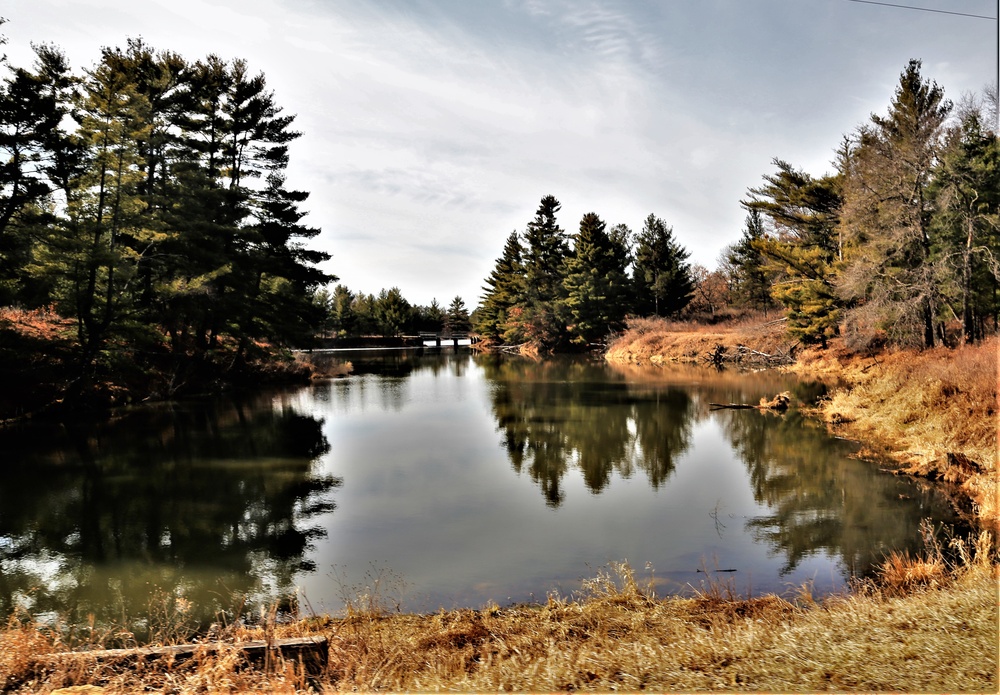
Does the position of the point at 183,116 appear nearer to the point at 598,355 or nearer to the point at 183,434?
the point at 183,434

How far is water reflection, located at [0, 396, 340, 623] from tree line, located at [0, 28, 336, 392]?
582cm

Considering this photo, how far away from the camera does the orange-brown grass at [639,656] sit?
4113 mm

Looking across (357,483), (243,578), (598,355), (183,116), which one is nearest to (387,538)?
(243,578)

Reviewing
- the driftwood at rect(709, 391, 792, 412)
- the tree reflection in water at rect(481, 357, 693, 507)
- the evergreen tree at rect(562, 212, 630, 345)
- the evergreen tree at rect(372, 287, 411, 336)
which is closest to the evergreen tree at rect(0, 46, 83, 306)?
the tree reflection in water at rect(481, 357, 693, 507)

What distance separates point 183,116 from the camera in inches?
1217

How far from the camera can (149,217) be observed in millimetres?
24719

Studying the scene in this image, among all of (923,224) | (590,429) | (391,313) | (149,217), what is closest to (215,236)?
(149,217)

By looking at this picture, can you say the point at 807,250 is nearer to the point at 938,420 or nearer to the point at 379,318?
the point at 938,420

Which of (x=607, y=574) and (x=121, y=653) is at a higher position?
(x=121, y=653)

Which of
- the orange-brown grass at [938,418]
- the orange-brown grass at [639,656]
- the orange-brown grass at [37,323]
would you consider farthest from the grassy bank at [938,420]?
the orange-brown grass at [37,323]

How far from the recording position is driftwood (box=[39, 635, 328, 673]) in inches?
183

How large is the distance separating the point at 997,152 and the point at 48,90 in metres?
36.4

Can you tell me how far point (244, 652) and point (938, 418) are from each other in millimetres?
15907

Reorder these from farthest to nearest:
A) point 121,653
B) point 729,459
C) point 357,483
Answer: point 729,459, point 357,483, point 121,653
